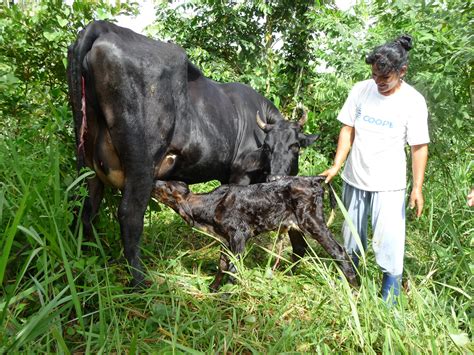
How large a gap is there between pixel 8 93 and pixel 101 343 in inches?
104

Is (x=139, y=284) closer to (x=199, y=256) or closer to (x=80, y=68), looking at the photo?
(x=199, y=256)

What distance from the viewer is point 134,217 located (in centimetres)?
326

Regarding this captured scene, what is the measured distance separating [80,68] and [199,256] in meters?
2.11

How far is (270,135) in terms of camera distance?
172 inches

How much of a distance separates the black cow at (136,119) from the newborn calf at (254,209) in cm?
21

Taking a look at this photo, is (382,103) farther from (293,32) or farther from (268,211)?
(293,32)

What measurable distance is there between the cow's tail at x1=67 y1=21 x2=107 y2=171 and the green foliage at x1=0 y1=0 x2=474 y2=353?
0.62ft

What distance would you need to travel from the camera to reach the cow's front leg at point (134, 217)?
3230 mm

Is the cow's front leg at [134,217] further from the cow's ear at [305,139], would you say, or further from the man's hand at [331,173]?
the cow's ear at [305,139]

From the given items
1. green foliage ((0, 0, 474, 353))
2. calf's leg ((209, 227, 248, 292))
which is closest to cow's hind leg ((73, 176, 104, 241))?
green foliage ((0, 0, 474, 353))

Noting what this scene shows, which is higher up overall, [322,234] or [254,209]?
[254,209]

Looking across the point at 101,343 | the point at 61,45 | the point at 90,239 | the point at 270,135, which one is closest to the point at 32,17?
the point at 61,45

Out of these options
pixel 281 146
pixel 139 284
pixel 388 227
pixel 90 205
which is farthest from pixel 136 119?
pixel 388 227

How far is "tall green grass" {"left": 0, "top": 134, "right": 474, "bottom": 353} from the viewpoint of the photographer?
2262 mm
